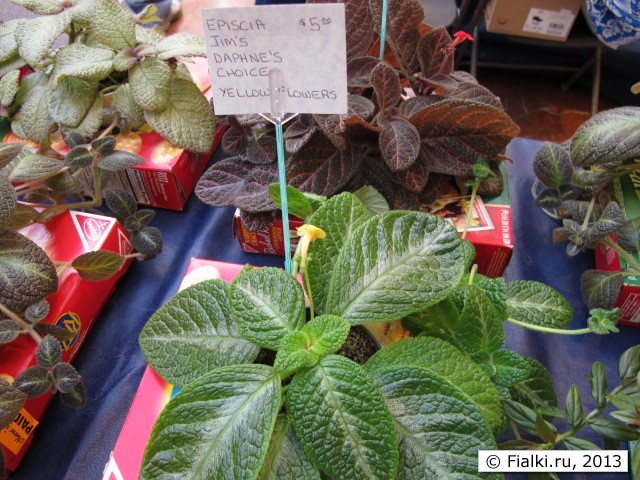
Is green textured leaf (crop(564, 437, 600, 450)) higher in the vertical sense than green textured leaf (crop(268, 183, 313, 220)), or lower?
lower

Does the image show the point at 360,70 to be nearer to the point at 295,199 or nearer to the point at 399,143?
the point at 399,143

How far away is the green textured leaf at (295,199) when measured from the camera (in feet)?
2.02

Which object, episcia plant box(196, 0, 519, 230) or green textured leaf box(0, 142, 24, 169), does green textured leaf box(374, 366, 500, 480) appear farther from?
green textured leaf box(0, 142, 24, 169)

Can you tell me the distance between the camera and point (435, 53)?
2.68 ft

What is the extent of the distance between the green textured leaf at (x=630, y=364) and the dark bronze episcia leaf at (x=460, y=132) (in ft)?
1.13

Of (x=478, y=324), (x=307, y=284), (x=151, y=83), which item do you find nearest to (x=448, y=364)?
(x=478, y=324)

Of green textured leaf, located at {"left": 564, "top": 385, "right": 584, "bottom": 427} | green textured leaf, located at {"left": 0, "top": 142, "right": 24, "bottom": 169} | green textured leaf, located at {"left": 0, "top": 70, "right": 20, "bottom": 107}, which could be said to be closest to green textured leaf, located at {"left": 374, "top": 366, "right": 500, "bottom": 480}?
green textured leaf, located at {"left": 564, "top": 385, "right": 584, "bottom": 427}

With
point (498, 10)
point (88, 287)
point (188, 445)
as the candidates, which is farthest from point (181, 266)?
point (498, 10)

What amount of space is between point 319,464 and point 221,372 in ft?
0.40

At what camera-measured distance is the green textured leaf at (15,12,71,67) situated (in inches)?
34.8

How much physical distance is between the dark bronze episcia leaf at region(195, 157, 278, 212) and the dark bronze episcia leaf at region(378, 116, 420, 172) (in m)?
0.20

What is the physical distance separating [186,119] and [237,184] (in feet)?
0.59

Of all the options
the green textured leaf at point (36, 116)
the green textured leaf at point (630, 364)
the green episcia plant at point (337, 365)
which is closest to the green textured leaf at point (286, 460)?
the green episcia plant at point (337, 365)

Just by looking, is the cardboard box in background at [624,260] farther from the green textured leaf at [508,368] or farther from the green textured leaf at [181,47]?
the green textured leaf at [181,47]
